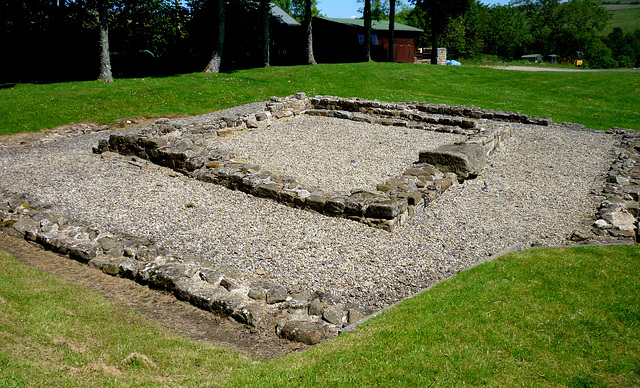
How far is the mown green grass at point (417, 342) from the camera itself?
4.53 m

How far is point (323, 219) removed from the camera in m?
9.62

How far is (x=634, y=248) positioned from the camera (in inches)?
308

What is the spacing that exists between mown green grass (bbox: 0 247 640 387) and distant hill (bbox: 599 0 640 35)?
169 metres

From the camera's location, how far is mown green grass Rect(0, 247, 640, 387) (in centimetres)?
453

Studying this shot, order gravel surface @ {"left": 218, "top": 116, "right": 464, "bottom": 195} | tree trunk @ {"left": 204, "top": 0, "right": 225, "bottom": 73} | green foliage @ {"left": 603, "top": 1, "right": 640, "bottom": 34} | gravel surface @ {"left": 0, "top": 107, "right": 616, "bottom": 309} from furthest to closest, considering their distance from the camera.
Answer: green foliage @ {"left": 603, "top": 1, "right": 640, "bottom": 34} → tree trunk @ {"left": 204, "top": 0, "right": 225, "bottom": 73} → gravel surface @ {"left": 218, "top": 116, "right": 464, "bottom": 195} → gravel surface @ {"left": 0, "top": 107, "right": 616, "bottom": 309}

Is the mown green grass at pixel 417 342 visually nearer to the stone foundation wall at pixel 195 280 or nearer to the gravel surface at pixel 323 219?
the stone foundation wall at pixel 195 280

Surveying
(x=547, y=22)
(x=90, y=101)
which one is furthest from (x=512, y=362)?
(x=547, y=22)

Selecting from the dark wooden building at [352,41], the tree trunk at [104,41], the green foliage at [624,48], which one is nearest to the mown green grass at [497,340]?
the tree trunk at [104,41]

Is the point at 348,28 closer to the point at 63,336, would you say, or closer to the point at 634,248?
the point at 634,248

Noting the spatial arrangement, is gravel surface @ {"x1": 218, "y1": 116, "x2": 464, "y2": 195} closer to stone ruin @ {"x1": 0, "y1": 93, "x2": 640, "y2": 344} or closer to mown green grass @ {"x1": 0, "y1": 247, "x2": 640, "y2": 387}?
stone ruin @ {"x1": 0, "y1": 93, "x2": 640, "y2": 344}

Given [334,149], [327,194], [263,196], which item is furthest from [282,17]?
[327,194]

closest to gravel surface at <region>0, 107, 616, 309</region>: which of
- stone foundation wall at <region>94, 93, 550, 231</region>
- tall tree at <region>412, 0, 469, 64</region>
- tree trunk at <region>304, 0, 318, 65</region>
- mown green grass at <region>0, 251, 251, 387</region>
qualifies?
stone foundation wall at <region>94, 93, 550, 231</region>

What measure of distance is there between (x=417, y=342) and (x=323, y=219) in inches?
187

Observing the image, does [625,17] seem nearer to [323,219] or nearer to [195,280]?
[323,219]
